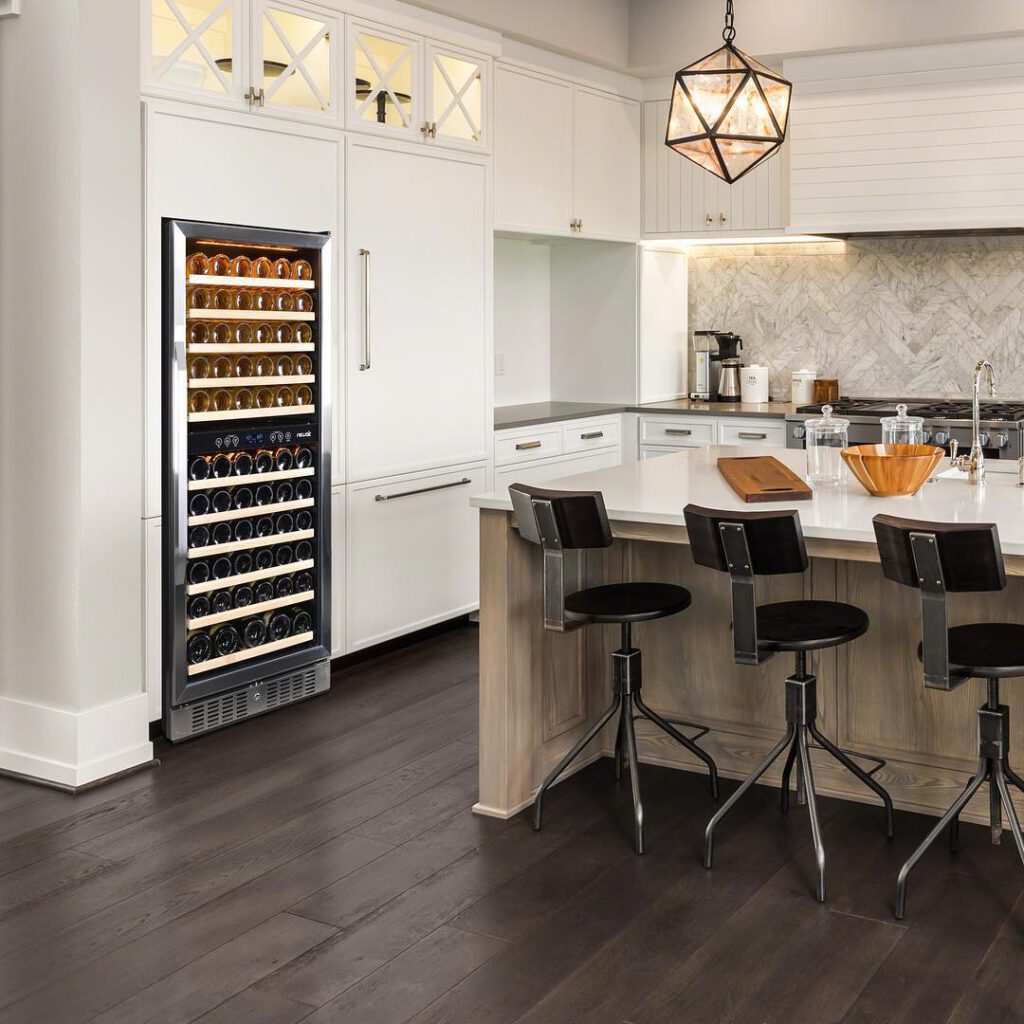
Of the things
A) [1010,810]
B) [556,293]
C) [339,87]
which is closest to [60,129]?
[339,87]

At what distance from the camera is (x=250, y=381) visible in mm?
4141

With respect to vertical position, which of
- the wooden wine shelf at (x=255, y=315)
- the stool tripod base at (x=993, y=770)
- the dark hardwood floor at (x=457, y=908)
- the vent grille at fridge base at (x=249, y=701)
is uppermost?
the wooden wine shelf at (x=255, y=315)

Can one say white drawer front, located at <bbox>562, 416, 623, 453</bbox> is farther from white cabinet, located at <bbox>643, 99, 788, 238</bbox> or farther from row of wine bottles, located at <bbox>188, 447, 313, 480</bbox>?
row of wine bottles, located at <bbox>188, 447, 313, 480</bbox>

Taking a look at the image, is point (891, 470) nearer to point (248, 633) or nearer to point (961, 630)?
point (961, 630)

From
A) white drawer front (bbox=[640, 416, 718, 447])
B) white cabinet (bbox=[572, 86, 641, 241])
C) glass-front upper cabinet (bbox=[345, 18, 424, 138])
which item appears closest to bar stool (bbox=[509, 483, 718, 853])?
glass-front upper cabinet (bbox=[345, 18, 424, 138])

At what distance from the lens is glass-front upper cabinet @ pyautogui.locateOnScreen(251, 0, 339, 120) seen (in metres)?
4.20

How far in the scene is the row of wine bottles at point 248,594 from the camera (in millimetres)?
4105

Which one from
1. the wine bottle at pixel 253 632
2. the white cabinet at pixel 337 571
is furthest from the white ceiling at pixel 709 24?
the wine bottle at pixel 253 632

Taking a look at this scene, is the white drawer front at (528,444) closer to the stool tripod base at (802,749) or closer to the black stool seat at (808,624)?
the black stool seat at (808,624)

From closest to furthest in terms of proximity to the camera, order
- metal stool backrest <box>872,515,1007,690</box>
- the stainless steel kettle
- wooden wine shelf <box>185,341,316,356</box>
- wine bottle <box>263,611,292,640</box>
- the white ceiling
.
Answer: metal stool backrest <box>872,515,1007,690</box>
wooden wine shelf <box>185,341,316,356</box>
wine bottle <box>263,611,292,640</box>
the white ceiling
the stainless steel kettle

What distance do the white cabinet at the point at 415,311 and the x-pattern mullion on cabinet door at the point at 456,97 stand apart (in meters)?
0.14

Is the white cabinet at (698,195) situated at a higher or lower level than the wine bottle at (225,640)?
higher

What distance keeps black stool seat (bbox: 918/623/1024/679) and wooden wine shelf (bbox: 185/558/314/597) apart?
2242 mm

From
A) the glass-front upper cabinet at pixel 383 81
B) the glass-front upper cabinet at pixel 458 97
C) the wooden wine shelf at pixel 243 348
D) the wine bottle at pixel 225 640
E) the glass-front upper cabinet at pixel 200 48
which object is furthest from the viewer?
the glass-front upper cabinet at pixel 458 97
